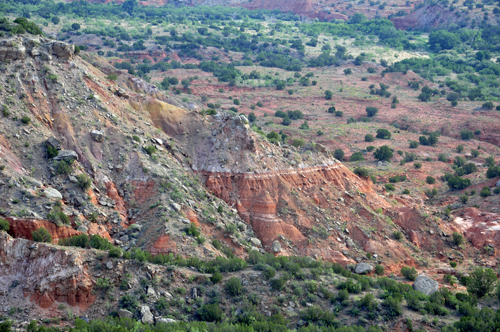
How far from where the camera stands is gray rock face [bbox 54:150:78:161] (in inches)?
1069

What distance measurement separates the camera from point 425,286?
27375 millimetres

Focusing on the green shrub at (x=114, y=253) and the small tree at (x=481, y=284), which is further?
the small tree at (x=481, y=284)

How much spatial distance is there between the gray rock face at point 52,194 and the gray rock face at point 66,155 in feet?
7.92

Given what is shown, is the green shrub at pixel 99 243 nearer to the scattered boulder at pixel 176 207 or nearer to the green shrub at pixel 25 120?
the scattered boulder at pixel 176 207

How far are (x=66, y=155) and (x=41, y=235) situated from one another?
658cm

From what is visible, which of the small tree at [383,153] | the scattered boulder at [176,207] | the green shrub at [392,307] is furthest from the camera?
the small tree at [383,153]

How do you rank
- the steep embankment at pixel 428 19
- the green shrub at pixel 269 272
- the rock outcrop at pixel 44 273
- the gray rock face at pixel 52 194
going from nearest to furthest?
the rock outcrop at pixel 44 273, the gray rock face at pixel 52 194, the green shrub at pixel 269 272, the steep embankment at pixel 428 19

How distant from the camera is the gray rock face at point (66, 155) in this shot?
1069 inches

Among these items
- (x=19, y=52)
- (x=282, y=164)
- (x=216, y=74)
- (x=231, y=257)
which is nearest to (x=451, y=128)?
(x=216, y=74)

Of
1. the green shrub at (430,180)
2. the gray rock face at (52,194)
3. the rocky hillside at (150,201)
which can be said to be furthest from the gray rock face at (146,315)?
the green shrub at (430,180)

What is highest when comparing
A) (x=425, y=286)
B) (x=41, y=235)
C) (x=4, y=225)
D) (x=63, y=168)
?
(x=63, y=168)

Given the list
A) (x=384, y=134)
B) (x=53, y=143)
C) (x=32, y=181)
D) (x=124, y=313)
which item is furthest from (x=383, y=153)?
(x=124, y=313)

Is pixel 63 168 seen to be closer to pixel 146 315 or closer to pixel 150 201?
pixel 150 201

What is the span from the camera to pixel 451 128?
262 feet
